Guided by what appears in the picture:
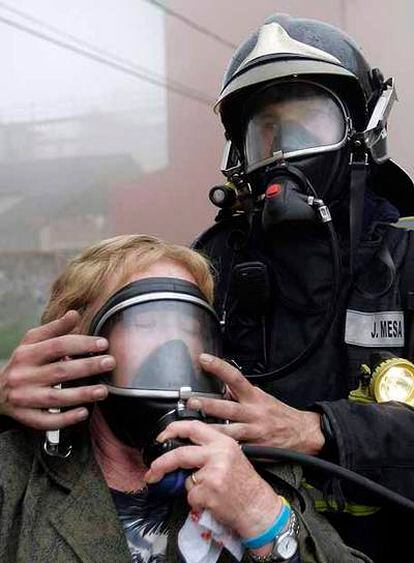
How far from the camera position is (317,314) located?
5.13ft

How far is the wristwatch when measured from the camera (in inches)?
39.9

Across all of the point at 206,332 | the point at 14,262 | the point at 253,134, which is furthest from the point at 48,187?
the point at 206,332

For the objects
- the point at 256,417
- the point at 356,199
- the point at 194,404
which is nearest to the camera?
the point at 194,404

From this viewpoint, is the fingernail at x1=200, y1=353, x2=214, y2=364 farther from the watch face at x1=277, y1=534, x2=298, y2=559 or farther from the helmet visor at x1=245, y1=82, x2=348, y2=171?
the helmet visor at x1=245, y1=82, x2=348, y2=171

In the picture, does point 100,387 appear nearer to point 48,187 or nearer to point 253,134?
point 253,134

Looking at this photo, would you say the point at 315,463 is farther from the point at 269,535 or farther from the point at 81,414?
the point at 81,414

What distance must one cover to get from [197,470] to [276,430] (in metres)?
0.26

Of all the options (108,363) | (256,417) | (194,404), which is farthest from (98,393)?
(256,417)

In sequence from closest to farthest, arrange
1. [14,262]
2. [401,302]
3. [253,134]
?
[401,302] → [253,134] → [14,262]

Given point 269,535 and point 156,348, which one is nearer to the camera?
point 269,535

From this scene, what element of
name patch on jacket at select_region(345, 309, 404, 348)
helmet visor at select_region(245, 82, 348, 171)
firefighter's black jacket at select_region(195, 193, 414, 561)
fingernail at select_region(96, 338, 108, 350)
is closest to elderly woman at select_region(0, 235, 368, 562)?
fingernail at select_region(96, 338, 108, 350)

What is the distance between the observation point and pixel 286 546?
102 cm

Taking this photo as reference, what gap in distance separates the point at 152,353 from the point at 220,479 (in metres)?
0.24

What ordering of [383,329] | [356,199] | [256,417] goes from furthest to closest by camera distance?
[356,199]
[383,329]
[256,417]
